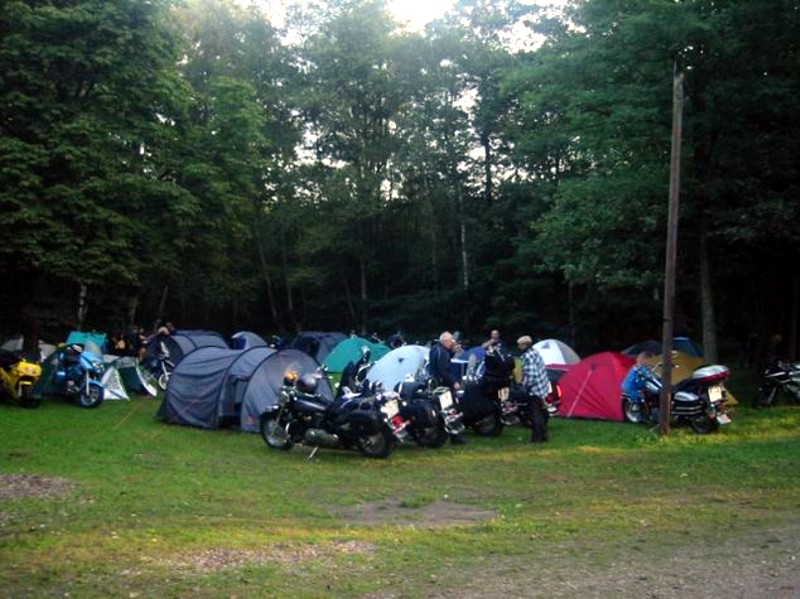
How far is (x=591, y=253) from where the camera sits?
1983 centimetres

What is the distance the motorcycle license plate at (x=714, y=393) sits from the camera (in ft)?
42.7

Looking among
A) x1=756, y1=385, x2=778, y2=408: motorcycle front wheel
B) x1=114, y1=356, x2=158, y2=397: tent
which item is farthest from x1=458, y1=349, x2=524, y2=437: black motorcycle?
x1=114, y1=356, x2=158, y2=397: tent

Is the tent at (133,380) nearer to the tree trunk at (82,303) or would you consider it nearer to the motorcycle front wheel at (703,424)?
the tree trunk at (82,303)

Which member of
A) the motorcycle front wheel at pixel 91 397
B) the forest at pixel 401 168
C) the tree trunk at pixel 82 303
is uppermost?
the forest at pixel 401 168

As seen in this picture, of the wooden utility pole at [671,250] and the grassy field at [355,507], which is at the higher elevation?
the wooden utility pole at [671,250]

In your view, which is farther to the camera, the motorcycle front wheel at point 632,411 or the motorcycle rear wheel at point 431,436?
the motorcycle front wheel at point 632,411

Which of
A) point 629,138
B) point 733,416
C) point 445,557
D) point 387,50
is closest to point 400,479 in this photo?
point 445,557

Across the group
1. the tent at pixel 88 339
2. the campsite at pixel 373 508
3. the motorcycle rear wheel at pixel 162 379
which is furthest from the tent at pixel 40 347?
the campsite at pixel 373 508

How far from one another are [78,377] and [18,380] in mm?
1169

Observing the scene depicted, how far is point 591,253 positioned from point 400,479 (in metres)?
11.4

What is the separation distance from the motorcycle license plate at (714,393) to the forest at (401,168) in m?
4.49

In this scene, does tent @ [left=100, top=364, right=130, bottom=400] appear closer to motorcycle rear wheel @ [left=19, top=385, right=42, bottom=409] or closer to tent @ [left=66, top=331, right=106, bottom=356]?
motorcycle rear wheel @ [left=19, top=385, right=42, bottom=409]

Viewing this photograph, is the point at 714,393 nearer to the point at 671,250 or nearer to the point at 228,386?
the point at 671,250

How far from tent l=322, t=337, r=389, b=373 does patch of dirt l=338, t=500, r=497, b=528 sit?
1710 cm
